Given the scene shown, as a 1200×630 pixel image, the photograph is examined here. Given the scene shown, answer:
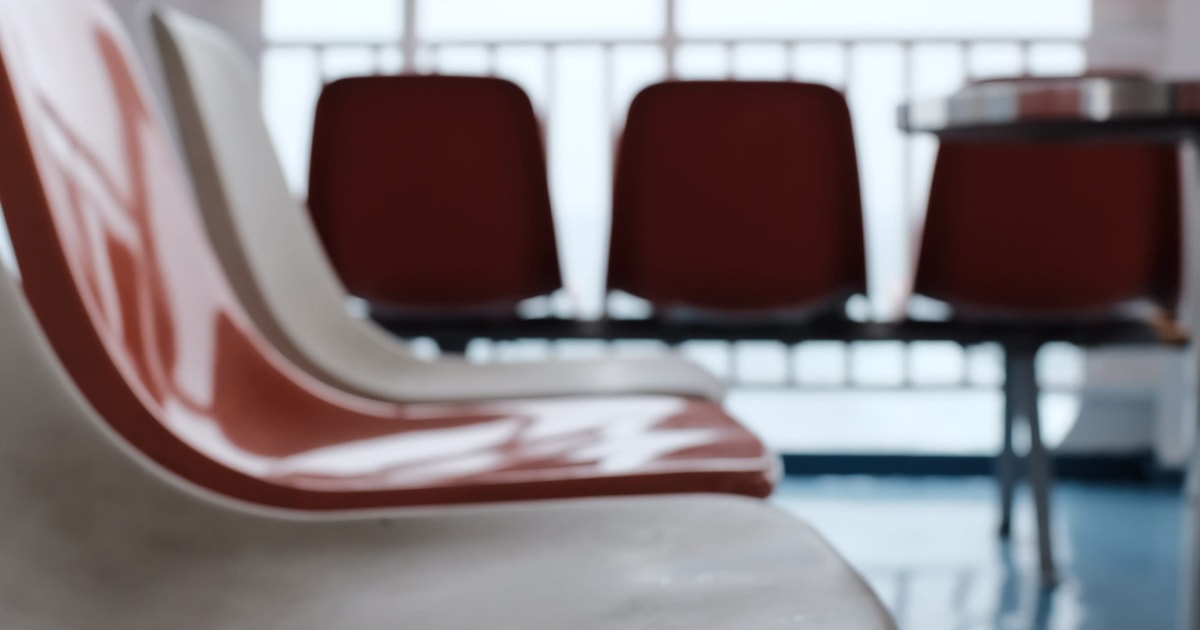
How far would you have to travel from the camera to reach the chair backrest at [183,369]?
2.33ft

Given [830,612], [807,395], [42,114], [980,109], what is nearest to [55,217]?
[42,114]

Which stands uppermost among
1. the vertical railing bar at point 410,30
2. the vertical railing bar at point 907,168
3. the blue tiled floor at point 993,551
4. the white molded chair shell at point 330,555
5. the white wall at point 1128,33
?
the vertical railing bar at point 410,30

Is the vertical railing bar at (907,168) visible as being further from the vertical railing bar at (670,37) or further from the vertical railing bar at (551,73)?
the vertical railing bar at (551,73)

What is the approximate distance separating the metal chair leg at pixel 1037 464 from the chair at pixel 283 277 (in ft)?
3.46

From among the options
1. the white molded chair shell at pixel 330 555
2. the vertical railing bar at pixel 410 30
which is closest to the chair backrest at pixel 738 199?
the vertical railing bar at pixel 410 30

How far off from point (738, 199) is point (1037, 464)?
72 centimetres

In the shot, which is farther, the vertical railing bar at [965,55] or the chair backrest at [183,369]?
the vertical railing bar at [965,55]

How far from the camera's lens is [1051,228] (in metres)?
2.61

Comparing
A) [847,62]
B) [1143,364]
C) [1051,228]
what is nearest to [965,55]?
[847,62]

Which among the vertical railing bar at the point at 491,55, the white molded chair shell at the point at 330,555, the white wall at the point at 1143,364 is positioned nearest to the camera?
the white molded chair shell at the point at 330,555

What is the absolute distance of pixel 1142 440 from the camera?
362 centimetres

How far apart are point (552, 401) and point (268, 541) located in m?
0.70

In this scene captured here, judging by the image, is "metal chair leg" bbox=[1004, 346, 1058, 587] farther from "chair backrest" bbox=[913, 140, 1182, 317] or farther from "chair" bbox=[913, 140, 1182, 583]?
"chair backrest" bbox=[913, 140, 1182, 317]

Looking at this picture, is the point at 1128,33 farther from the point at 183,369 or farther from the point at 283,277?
the point at 183,369
